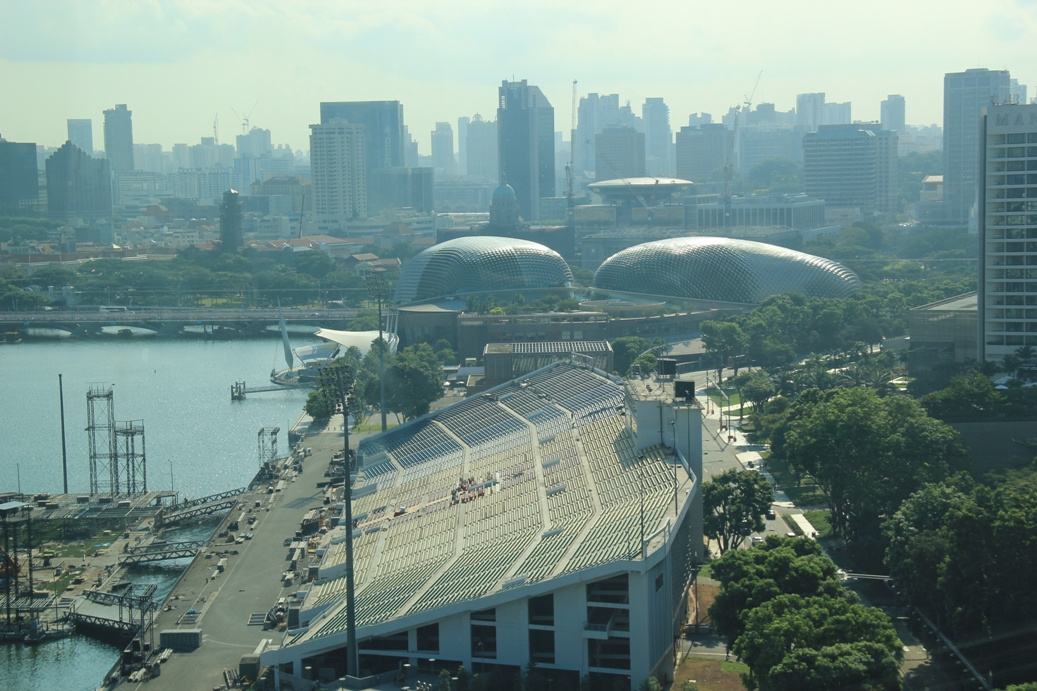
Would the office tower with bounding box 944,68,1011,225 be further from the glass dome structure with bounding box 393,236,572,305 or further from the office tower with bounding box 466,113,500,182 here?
the office tower with bounding box 466,113,500,182

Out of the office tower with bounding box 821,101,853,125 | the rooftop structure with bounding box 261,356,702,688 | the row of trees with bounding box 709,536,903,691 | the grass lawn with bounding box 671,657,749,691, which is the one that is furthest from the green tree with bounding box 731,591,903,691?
the office tower with bounding box 821,101,853,125

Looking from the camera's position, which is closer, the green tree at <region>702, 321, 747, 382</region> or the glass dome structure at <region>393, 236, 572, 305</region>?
the green tree at <region>702, 321, 747, 382</region>

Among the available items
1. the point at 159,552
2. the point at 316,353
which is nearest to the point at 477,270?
the point at 316,353

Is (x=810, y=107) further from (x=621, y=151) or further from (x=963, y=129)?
(x=963, y=129)

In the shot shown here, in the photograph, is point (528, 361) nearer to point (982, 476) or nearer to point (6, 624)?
point (982, 476)

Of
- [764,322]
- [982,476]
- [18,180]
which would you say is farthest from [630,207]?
[982,476]
